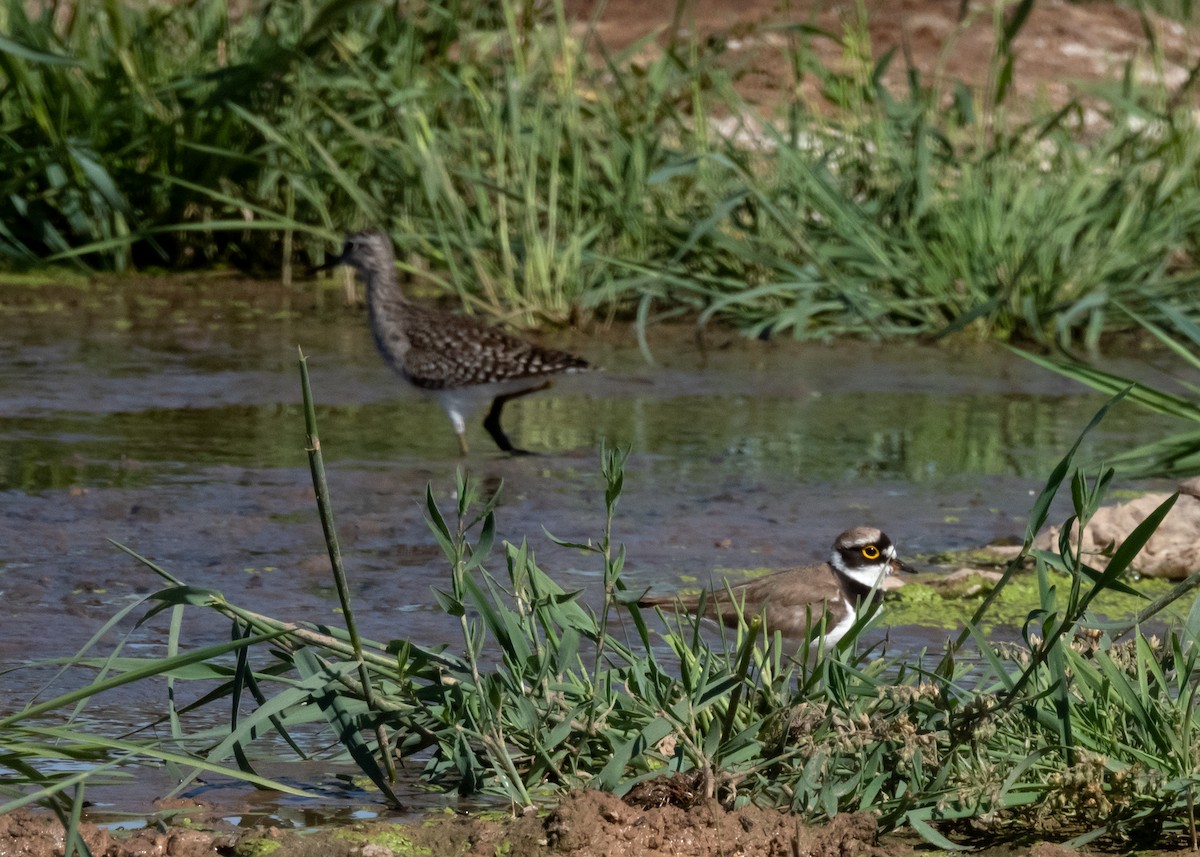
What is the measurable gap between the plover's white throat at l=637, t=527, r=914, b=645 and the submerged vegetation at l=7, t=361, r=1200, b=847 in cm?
118

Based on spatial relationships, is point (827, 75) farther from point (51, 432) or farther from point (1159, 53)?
point (51, 432)

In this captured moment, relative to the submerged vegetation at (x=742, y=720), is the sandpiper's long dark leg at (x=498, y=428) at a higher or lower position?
lower

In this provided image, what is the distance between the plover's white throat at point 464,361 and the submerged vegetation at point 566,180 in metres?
1.31

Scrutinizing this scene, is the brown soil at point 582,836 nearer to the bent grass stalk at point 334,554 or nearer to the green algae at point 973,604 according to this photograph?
the bent grass stalk at point 334,554

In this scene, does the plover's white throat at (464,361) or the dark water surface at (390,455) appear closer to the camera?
the dark water surface at (390,455)

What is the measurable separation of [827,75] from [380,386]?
3.33 metres

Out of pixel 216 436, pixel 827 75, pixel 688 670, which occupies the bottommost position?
pixel 216 436

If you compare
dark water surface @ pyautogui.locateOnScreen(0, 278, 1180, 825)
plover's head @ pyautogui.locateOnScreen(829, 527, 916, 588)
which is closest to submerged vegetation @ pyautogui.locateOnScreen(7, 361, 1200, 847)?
dark water surface @ pyautogui.locateOnScreen(0, 278, 1180, 825)

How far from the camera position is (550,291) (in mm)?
10000

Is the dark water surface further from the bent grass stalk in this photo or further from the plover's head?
the bent grass stalk

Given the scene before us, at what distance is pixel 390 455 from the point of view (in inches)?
301

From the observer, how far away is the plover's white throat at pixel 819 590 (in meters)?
4.80

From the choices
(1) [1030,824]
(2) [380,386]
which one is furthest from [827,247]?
(1) [1030,824]

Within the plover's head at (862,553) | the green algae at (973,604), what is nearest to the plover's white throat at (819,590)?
the plover's head at (862,553)
